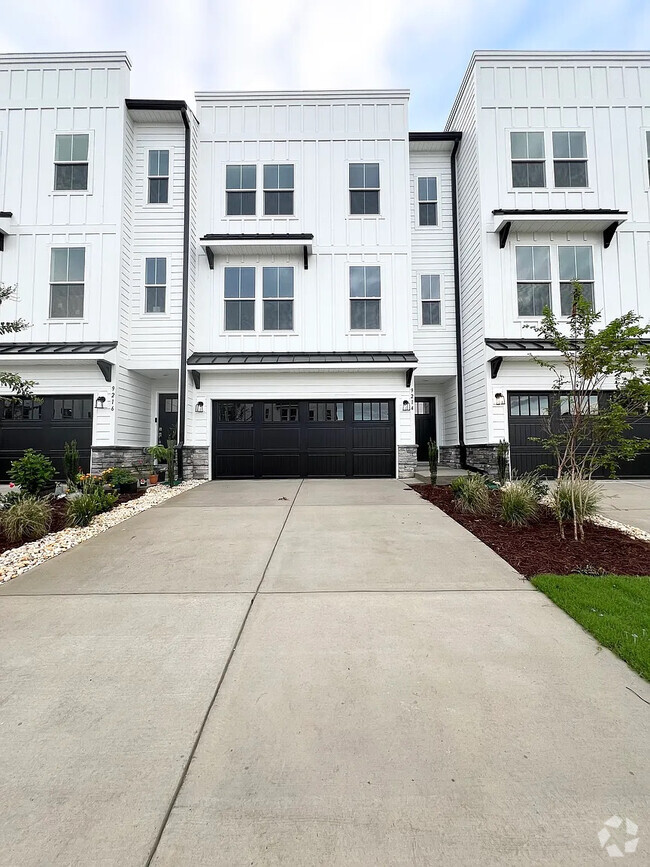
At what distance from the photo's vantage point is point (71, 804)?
1578 millimetres

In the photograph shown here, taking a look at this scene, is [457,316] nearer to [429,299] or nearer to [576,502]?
Answer: [429,299]

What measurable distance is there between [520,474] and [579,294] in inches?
249

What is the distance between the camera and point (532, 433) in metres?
11.0

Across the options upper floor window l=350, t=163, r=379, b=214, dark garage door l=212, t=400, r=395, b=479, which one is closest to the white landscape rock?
dark garage door l=212, t=400, r=395, b=479

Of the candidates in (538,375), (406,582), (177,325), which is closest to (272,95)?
(177,325)

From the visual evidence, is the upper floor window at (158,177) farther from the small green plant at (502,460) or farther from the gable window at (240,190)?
the small green plant at (502,460)

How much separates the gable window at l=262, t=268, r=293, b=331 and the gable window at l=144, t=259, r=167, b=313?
269 centimetres

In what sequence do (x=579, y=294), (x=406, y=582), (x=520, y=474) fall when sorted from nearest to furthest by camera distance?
(x=406, y=582) < (x=579, y=294) < (x=520, y=474)

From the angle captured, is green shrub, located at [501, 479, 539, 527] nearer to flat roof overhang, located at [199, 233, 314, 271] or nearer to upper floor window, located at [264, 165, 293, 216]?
flat roof overhang, located at [199, 233, 314, 271]

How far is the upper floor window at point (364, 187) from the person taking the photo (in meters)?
11.9

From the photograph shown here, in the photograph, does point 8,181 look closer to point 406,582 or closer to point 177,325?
point 177,325

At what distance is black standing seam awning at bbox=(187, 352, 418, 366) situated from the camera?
11.1 metres

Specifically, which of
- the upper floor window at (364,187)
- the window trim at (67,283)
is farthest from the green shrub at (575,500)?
the window trim at (67,283)

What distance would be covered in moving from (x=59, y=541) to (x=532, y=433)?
10.5 meters
